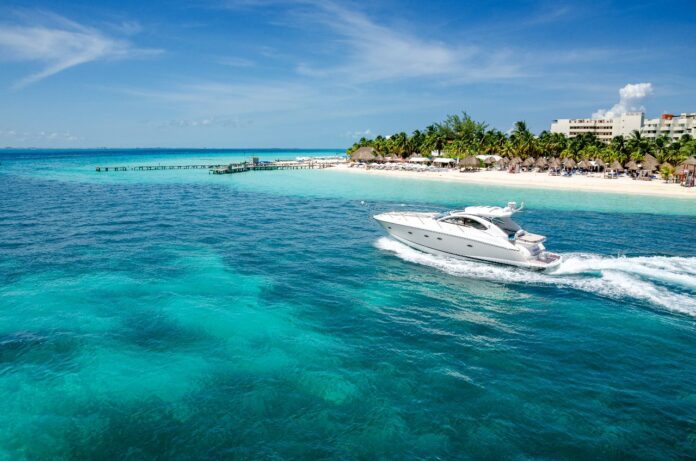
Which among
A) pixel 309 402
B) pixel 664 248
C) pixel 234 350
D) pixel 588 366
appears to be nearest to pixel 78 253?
pixel 234 350

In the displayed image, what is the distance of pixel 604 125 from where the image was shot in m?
146

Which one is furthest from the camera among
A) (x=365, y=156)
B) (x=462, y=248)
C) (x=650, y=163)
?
(x=365, y=156)

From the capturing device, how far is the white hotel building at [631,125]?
120m

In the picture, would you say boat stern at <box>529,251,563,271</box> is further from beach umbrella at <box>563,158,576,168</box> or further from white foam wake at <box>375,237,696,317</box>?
beach umbrella at <box>563,158,576,168</box>

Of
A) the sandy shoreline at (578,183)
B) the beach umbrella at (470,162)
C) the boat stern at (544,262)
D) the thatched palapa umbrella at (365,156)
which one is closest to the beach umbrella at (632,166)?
the sandy shoreline at (578,183)

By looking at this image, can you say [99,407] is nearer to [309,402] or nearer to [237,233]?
[309,402]

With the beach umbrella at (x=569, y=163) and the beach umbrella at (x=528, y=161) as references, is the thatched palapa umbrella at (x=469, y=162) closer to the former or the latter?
the beach umbrella at (x=528, y=161)

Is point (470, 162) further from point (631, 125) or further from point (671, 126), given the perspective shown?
point (631, 125)

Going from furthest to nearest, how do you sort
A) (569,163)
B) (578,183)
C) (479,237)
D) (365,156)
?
(365,156), (569,163), (578,183), (479,237)

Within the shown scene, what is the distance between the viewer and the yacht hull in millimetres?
19703

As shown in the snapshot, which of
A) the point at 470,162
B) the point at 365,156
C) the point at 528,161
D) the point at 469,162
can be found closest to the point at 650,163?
the point at 528,161

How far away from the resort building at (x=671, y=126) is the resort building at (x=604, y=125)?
16.6 ft

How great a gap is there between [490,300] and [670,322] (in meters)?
5.81

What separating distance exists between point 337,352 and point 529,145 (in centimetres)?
8595
